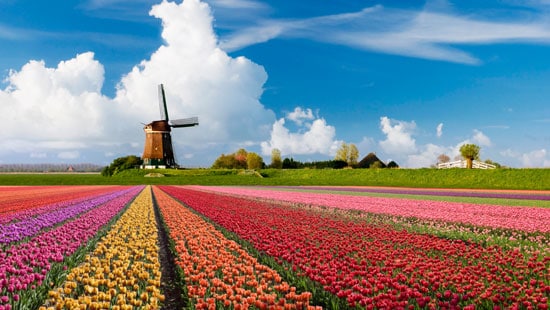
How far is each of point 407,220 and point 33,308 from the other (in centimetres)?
1495

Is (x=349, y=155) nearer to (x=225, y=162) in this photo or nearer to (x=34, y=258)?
(x=225, y=162)

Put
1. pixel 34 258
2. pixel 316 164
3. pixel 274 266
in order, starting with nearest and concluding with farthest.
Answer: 1. pixel 274 266
2. pixel 34 258
3. pixel 316 164

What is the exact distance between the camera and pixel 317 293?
726cm

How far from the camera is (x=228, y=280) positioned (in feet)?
25.6

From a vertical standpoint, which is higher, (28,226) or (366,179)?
(366,179)

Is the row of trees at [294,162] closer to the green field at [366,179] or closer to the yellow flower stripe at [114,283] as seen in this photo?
the green field at [366,179]

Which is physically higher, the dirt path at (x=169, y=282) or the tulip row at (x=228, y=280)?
the tulip row at (x=228, y=280)

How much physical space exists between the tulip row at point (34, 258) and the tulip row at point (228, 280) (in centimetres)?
253

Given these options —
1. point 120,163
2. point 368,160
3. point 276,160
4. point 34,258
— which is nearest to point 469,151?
point 368,160

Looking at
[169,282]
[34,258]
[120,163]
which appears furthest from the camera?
[120,163]

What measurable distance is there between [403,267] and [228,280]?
11.7ft

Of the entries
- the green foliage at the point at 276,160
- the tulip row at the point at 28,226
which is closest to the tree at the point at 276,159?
the green foliage at the point at 276,160

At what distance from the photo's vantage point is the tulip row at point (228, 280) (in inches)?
252

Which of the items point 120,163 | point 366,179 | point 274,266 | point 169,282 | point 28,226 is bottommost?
point 169,282
